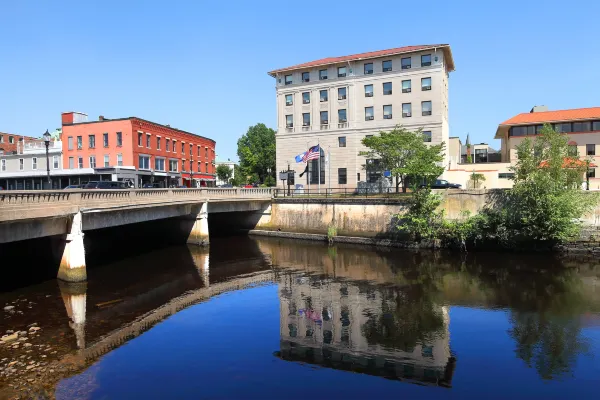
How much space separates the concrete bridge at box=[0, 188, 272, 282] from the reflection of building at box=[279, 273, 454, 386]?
39.2 ft

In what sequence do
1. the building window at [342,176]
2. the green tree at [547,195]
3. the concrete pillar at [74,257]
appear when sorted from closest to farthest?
the concrete pillar at [74,257] < the green tree at [547,195] < the building window at [342,176]

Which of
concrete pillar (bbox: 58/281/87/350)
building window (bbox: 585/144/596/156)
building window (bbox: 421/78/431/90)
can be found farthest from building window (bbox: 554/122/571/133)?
concrete pillar (bbox: 58/281/87/350)

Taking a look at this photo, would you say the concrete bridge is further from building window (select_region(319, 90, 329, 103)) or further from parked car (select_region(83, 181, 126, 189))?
building window (select_region(319, 90, 329, 103))

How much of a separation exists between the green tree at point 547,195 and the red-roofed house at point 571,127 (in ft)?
70.5

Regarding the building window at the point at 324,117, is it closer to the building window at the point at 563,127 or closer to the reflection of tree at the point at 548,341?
the building window at the point at 563,127

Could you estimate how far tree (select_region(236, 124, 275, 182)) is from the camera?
88.4m

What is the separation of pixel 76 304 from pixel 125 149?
39.7 m

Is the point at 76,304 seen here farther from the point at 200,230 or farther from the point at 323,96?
the point at 323,96

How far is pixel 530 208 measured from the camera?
3250 centimetres

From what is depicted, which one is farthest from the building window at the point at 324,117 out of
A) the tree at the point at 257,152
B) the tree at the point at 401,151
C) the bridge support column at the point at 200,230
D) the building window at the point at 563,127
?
the tree at the point at 257,152

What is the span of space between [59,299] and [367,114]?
44.2 metres

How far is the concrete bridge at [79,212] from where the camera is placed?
20.3 metres

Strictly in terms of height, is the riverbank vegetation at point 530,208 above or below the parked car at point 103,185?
below

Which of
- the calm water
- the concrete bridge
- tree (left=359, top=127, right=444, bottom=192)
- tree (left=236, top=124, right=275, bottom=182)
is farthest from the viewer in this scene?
tree (left=236, top=124, right=275, bottom=182)
